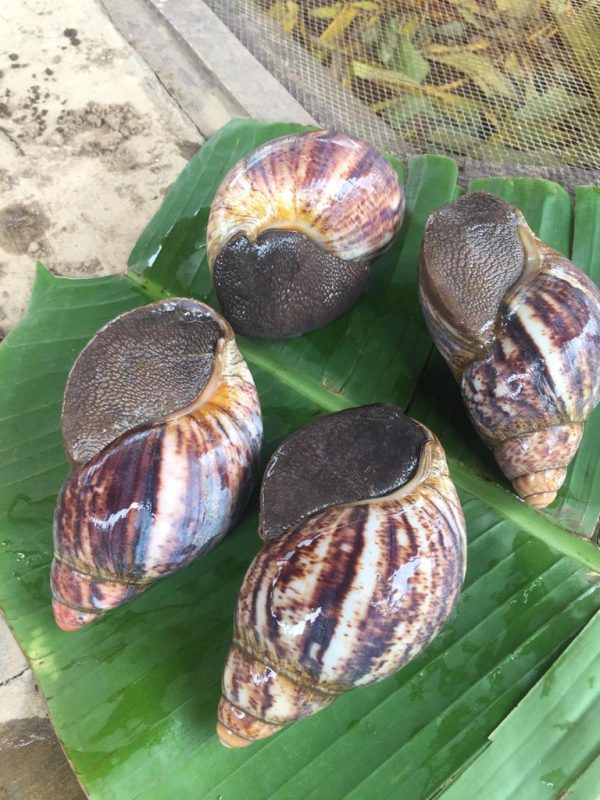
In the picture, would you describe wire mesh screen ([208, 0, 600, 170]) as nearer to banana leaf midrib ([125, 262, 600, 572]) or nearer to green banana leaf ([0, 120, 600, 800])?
green banana leaf ([0, 120, 600, 800])

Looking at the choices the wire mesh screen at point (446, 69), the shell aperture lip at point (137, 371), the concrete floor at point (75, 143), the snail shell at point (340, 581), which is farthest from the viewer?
the wire mesh screen at point (446, 69)

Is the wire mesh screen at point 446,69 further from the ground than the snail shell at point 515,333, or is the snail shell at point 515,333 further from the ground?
the wire mesh screen at point 446,69

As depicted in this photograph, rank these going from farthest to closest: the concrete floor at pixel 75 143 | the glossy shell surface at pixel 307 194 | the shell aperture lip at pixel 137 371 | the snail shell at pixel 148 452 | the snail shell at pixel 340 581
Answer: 1. the concrete floor at pixel 75 143
2. the glossy shell surface at pixel 307 194
3. the shell aperture lip at pixel 137 371
4. the snail shell at pixel 148 452
5. the snail shell at pixel 340 581

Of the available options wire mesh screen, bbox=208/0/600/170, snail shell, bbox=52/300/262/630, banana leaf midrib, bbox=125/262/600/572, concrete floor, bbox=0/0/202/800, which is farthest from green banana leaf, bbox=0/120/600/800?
wire mesh screen, bbox=208/0/600/170

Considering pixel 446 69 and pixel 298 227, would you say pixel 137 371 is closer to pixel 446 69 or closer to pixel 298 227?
pixel 298 227

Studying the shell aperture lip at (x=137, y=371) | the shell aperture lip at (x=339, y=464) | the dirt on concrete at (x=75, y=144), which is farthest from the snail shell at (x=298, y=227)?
the dirt on concrete at (x=75, y=144)

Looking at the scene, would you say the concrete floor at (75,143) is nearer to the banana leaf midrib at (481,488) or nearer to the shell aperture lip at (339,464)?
the banana leaf midrib at (481,488)

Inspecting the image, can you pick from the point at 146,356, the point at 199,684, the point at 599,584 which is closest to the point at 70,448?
the point at 146,356

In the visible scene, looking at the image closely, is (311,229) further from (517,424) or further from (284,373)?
(517,424)
